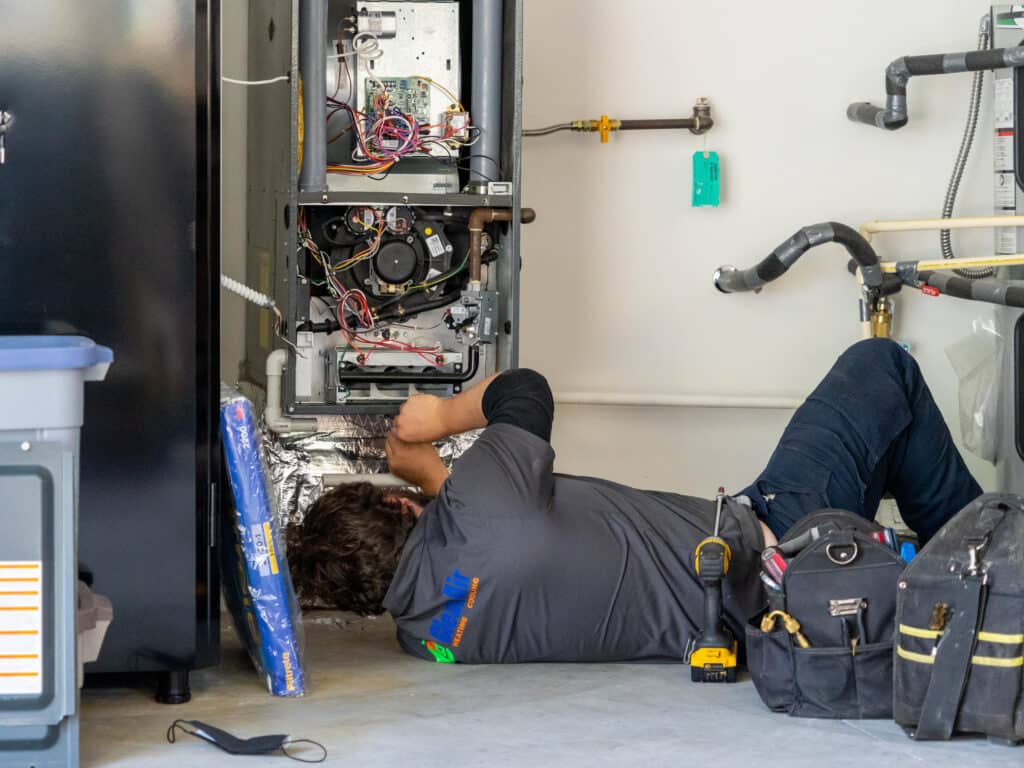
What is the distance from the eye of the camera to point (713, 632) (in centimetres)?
250

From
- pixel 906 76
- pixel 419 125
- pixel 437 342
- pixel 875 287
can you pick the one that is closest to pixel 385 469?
pixel 437 342

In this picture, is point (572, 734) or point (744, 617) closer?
point (572, 734)

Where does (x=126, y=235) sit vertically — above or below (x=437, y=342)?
above

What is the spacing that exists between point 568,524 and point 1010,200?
5.16ft

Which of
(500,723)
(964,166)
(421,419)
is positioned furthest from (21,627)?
(964,166)

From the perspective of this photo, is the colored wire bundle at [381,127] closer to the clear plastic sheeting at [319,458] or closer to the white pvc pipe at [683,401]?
the clear plastic sheeting at [319,458]

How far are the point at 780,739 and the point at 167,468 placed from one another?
3.63ft

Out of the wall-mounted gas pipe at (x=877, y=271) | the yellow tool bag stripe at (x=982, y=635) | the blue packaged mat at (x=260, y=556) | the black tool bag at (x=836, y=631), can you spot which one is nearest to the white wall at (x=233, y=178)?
the blue packaged mat at (x=260, y=556)

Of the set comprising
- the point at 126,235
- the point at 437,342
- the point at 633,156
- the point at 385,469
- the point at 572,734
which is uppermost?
the point at 633,156

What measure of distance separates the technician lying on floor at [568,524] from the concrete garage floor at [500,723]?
10 centimetres

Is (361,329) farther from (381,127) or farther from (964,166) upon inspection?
(964,166)

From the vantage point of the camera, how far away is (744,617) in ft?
8.50

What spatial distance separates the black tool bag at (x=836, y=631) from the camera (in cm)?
225

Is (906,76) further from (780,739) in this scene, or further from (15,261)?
(15,261)
